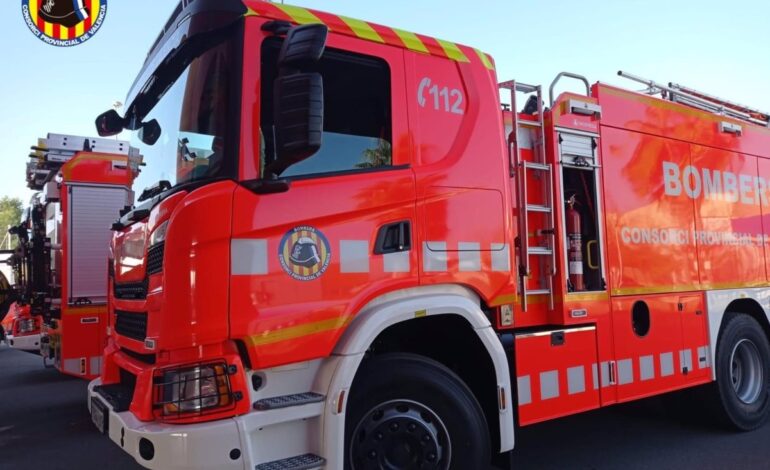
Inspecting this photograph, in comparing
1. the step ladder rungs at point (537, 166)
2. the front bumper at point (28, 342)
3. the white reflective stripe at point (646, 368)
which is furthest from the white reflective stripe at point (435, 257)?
the front bumper at point (28, 342)

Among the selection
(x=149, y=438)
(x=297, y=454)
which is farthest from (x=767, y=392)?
(x=149, y=438)

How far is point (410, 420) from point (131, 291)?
5.54 ft

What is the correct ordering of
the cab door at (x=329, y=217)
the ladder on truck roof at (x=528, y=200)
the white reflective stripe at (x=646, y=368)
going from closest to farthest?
the cab door at (x=329, y=217), the ladder on truck roof at (x=528, y=200), the white reflective stripe at (x=646, y=368)

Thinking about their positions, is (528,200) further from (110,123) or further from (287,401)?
(110,123)

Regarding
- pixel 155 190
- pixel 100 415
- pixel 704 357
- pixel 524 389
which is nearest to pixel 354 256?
pixel 155 190

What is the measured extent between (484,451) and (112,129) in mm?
3292

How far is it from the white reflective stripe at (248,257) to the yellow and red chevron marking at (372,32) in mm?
1130

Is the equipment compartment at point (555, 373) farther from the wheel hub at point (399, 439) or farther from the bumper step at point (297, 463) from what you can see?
the bumper step at point (297, 463)

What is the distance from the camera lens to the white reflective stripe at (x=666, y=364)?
A: 460 cm

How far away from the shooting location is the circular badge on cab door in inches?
111

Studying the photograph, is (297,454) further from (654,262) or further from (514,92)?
(654,262)

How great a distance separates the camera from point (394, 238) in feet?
10.3

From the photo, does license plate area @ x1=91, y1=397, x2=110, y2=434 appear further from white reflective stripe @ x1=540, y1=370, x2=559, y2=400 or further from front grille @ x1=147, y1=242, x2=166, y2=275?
white reflective stripe @ x1=540, y1=370, x2=559, y2=400

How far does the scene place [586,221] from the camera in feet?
14.7
